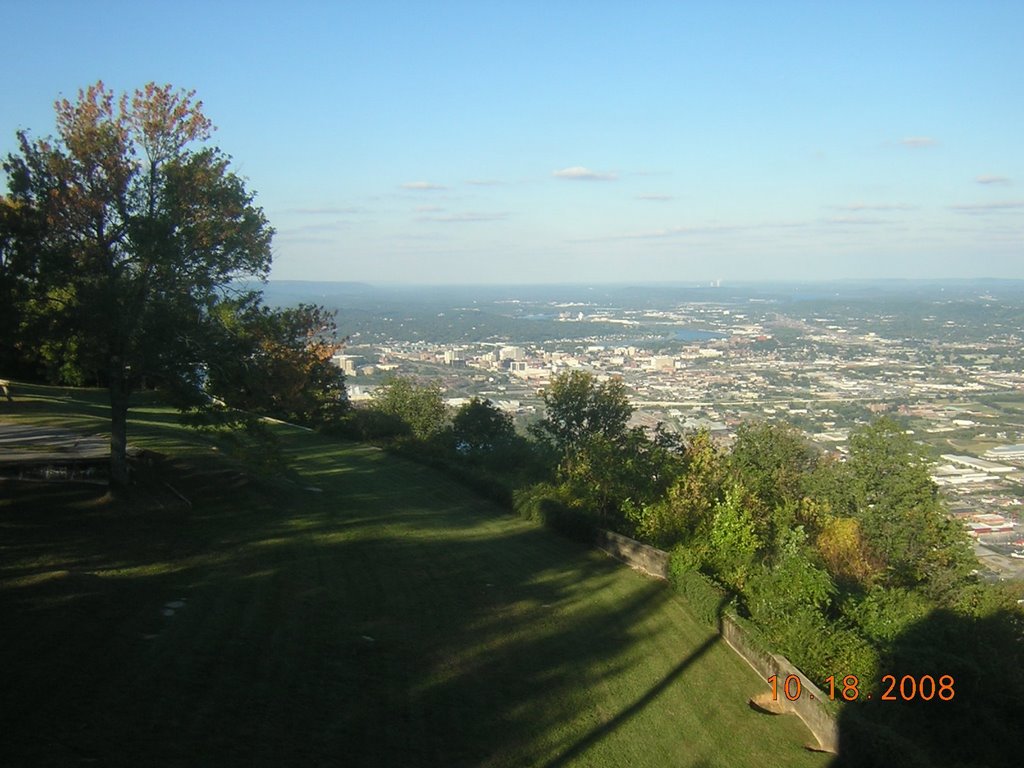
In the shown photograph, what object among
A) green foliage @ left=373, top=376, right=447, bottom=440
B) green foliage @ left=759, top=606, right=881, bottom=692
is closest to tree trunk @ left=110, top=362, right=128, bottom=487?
green foliage @ left=759, top=606, right=881, bottom=692

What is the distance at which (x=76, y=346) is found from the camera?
1181 cm

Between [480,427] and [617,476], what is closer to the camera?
[617,476]

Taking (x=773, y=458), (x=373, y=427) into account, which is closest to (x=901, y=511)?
(x=773, y=458)

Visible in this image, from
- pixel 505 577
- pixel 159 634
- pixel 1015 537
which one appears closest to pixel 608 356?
pixel 1015 537

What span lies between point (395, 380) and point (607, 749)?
1156 inches

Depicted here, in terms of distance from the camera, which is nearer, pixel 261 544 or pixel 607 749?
pixel 607 749

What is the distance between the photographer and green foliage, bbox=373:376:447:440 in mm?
32875

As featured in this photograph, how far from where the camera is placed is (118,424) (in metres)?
12.8

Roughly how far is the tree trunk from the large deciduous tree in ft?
0.07

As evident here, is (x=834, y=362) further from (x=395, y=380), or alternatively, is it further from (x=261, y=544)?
(x=261, y=544)

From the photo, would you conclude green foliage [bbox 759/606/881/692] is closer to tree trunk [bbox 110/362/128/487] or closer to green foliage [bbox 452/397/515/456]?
tree trunk [bbox 110/362/128/487]

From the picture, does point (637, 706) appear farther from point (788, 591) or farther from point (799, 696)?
point (788, 591)

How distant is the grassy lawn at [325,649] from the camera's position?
661 cm

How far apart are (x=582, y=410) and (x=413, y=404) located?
8.20 m
